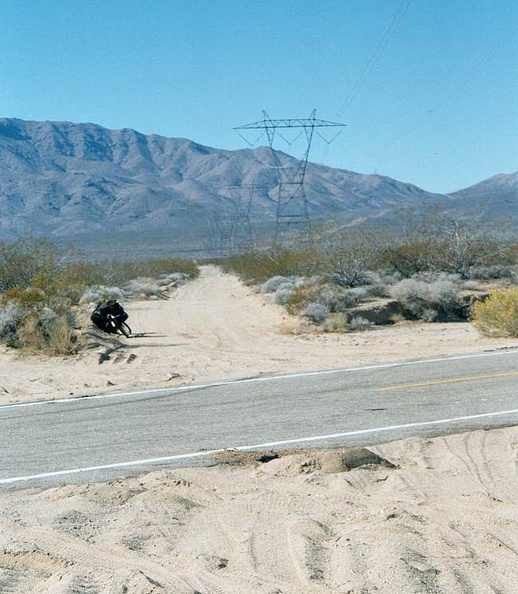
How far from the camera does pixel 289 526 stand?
25.3 ft

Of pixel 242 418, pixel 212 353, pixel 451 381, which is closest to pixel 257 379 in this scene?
pixel 451 381

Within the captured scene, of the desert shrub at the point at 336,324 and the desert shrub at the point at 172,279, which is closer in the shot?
the desert shrub at the point at 336,324

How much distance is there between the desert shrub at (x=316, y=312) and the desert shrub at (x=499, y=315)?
737 centimetres

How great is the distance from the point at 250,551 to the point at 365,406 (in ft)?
20.9

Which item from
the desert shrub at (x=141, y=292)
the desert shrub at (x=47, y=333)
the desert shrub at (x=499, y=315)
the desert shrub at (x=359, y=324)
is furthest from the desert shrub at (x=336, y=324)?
the desert shrub at (x=141, y=292)

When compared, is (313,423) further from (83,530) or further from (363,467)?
(83,530)

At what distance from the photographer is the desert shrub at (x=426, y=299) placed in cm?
3200

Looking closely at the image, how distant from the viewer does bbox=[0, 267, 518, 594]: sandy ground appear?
252 inches

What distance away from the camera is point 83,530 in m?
7.62

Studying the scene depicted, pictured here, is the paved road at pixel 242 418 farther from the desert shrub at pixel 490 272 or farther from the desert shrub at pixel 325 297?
the desert shrub at pixel 490 272

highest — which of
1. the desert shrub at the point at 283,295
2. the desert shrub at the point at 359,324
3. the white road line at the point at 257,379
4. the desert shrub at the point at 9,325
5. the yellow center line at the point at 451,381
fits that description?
the desert shrub at the point at 9,325

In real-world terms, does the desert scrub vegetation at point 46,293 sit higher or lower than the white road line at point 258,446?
higher

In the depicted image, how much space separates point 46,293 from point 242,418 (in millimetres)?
14240

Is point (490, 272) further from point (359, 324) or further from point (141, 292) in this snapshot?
point (141, 292)
